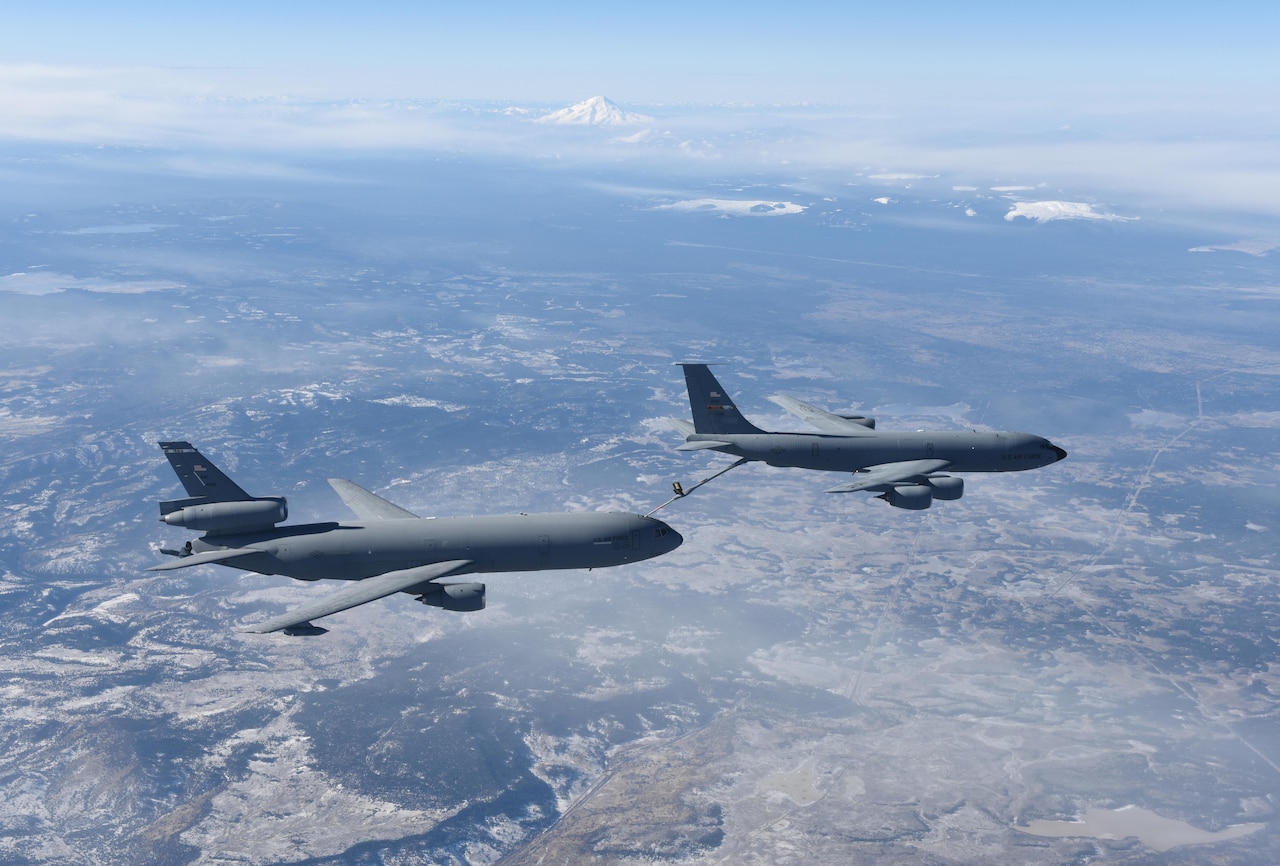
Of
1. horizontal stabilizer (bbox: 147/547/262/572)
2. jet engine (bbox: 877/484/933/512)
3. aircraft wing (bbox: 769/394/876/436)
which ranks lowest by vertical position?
jet engine (bbox: 877/484/933/512)

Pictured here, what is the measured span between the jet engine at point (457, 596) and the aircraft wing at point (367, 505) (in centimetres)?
939

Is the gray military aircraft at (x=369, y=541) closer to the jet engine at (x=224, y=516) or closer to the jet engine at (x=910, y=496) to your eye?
the jet engine at (x=224, y=516)

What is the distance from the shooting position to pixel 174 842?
19550cm

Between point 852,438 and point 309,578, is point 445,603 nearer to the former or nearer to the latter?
point 309,578

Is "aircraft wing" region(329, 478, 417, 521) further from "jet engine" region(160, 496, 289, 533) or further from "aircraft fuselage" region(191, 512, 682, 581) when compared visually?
"jet engine" region(160, 496, 289, 533)

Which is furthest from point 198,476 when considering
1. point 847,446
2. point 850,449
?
point 850,449

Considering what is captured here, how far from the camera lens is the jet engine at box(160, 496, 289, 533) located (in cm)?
7856

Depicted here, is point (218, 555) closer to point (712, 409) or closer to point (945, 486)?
point (712, 409)

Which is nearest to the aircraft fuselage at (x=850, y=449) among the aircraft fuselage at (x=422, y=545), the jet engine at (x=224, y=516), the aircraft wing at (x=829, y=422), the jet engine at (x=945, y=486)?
the aircraft wing at (x=829, y=422)

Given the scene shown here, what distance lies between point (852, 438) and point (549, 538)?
46447 millimetres

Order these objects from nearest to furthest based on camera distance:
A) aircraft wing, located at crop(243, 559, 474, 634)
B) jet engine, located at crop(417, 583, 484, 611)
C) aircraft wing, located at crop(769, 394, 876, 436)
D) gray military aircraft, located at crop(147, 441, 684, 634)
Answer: aircraft wing, located at crop(243, 559, 474, 634)
jet engine, located at crop(417, 583, 484, 611)
gray military aircraft, located at crop(147, 441, 684, 634)
aircraft wing, located at crop(769, 394, 876, 436)

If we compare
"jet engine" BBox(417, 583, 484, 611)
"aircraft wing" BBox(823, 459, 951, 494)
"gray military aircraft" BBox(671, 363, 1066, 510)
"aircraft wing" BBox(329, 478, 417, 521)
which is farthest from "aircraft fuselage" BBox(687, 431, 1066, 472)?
"jet engine" BBox(417, 583, 484, 611)

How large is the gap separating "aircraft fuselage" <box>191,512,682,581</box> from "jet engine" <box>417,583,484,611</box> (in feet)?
7.88

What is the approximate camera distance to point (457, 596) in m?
76.0
